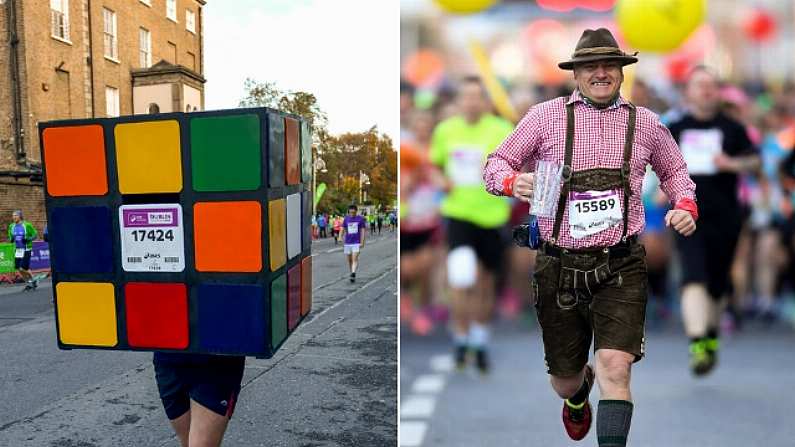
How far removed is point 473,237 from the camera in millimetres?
6090

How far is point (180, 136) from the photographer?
2027 millimetres

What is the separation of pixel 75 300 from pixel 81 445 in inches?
84.1

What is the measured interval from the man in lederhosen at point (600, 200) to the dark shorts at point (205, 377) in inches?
41.7

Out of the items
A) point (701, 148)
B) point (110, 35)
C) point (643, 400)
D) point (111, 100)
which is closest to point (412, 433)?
point (643, 400)

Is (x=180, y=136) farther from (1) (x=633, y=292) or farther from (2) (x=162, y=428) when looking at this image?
(2) (x=162, y=428)

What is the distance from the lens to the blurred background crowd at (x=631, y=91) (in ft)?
13.7

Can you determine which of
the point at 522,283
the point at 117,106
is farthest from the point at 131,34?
the point at 522,283

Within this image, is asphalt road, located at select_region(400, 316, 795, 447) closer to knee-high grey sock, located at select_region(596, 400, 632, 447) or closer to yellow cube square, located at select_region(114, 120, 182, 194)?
knee-high grey sock, located at select_region(596, 400, 632, 447)

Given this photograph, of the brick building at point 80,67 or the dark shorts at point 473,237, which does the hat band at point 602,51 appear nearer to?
the dark shorts at point 473,237

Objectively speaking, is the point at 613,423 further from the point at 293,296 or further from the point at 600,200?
the point at 293,296

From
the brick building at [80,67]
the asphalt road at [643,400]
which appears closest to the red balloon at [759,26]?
the asphalt road at [643,400]

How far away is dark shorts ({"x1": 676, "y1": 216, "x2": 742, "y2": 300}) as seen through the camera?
199 inches

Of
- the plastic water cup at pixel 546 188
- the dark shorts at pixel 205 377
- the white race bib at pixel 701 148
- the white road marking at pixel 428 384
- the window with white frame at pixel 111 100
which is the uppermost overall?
the window with white frame at pixel 111 100

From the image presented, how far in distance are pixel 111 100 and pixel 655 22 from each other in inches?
938
